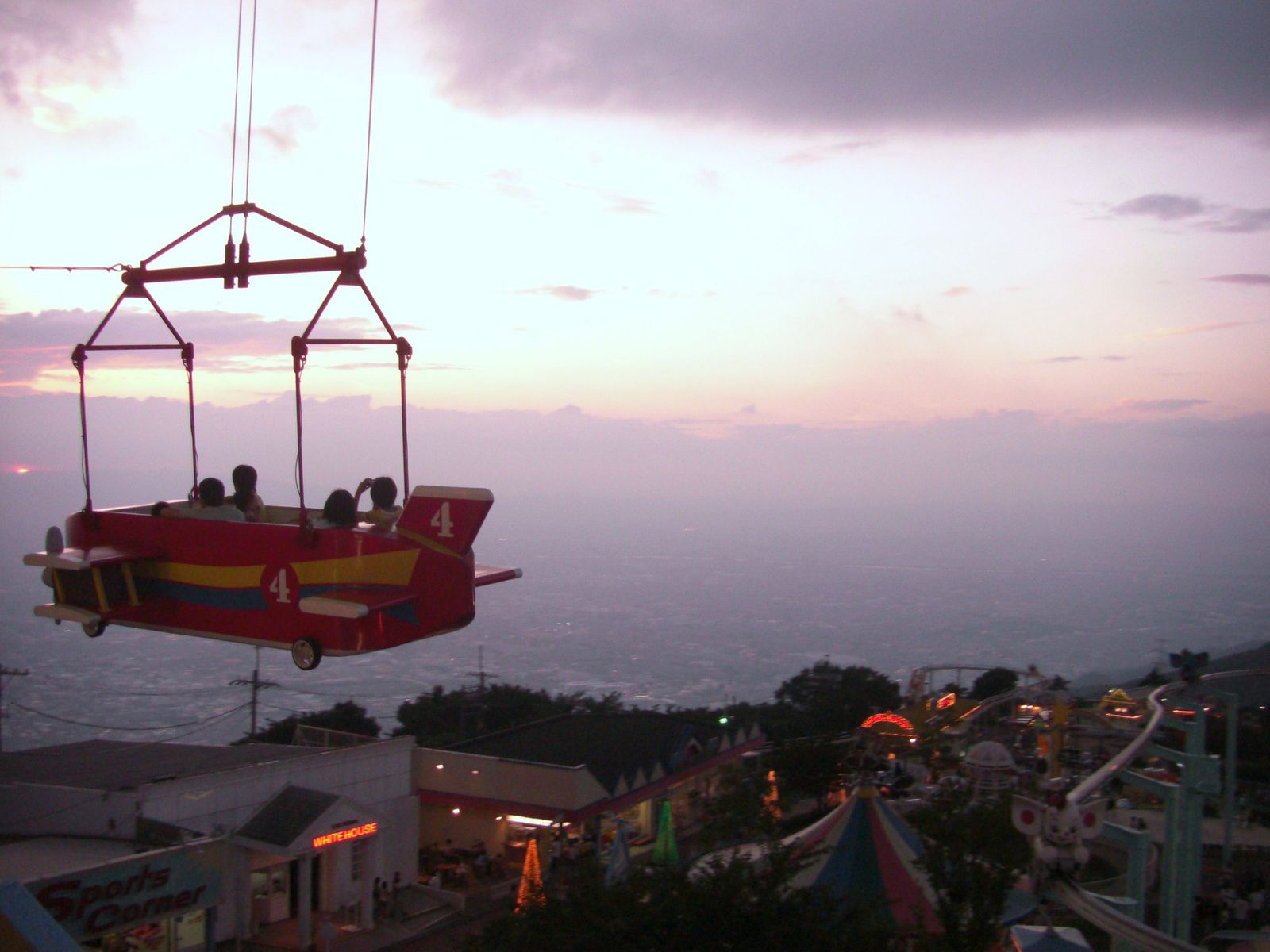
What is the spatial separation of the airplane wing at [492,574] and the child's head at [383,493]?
710 mm

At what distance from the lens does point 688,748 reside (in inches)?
861

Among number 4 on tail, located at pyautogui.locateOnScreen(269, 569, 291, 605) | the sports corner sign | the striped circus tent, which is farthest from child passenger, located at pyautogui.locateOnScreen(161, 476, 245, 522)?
the striped circus tent

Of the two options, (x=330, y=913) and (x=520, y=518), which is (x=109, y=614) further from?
(x=520, y=518)

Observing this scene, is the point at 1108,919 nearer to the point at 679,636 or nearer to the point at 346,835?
the point at 346,835

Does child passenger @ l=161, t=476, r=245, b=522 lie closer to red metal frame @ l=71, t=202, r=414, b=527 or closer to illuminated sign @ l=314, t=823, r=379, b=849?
red metal frame @ l=71, t=202, r=414, b=527

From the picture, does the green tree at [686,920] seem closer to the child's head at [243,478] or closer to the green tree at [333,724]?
the child's head at [243,478]

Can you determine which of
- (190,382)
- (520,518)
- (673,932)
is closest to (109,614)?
(190,382)

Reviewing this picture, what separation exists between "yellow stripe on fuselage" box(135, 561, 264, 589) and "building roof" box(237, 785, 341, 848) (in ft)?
30.0

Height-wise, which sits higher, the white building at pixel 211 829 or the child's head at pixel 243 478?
the child's head at pixel 243 478

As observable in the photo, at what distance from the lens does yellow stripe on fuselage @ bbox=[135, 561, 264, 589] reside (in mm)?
5715

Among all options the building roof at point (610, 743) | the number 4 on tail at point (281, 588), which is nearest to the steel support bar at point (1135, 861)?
the building roof at point (610, 743)

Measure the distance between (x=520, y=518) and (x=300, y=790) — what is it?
151m

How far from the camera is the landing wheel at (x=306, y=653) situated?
17.1 ft

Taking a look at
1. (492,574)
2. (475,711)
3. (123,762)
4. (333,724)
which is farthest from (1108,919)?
(475,711)
